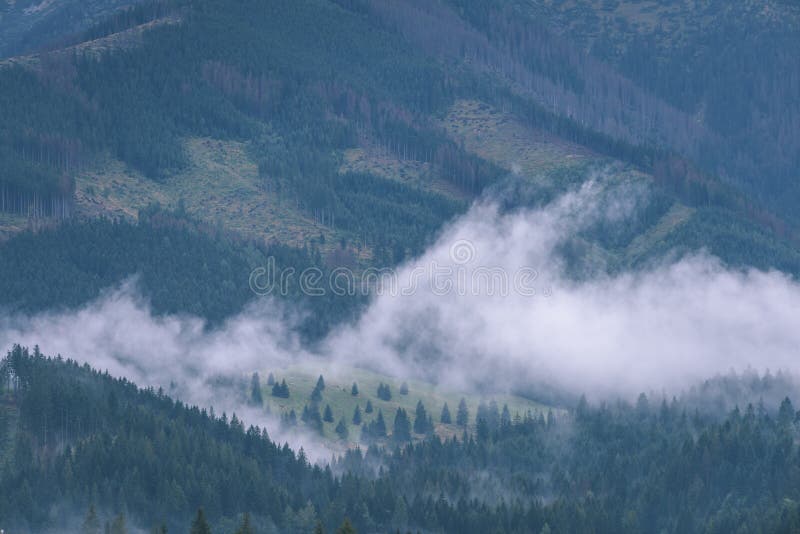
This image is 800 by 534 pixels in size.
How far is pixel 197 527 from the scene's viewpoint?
17512 centimetres

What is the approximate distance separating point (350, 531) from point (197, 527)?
15.7m

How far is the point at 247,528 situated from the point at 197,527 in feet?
40.1

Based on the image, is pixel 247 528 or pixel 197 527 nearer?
pixel 197 527

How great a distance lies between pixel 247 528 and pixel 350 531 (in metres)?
22.4

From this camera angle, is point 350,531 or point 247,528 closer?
point 350,531

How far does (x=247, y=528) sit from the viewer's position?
187 m

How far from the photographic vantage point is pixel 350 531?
16675 centimetres
